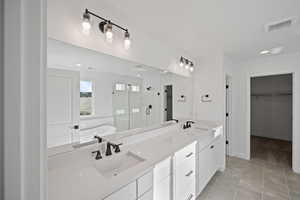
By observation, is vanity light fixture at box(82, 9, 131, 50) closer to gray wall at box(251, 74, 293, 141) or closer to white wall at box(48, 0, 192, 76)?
white wall at box(48, 0, 192, 76)

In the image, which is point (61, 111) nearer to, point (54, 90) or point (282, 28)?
point (54, 90)

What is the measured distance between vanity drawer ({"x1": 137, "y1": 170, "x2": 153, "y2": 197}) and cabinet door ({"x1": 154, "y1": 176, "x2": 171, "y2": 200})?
141 mm

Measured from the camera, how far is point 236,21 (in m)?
1.59

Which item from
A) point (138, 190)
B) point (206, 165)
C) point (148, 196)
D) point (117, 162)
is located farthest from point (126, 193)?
point (206, 165)

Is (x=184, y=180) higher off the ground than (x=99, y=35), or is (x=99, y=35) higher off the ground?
(x=99, y=35)

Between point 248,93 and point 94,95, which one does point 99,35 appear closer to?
point 94,95

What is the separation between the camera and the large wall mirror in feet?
3.76

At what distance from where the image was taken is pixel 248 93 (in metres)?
3.08

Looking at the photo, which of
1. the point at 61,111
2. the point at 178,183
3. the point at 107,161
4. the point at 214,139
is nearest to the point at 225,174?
the point at 214,139

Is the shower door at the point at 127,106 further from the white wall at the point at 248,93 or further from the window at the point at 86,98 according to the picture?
the white wall at the point at 248,93

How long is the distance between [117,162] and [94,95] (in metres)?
0.70

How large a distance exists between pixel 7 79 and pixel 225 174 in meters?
3.15

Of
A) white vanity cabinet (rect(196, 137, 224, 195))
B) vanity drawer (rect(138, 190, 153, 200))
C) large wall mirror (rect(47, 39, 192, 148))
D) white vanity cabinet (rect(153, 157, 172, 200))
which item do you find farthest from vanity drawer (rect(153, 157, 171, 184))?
white vanity cabinet (rect(196, 137, 224, 195))

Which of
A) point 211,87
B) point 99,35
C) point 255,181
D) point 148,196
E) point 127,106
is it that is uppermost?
point 99,35
